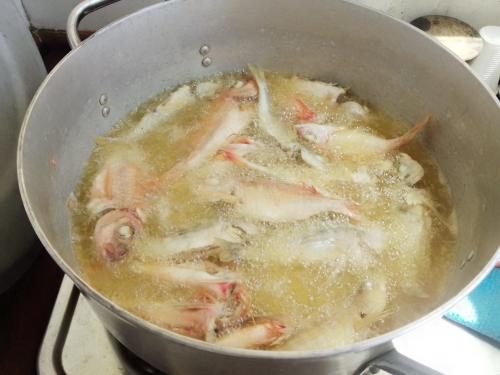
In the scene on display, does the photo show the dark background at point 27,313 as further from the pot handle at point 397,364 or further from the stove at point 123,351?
the pot handle at point 397,364

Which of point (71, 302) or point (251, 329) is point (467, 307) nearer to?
point (251, 329)

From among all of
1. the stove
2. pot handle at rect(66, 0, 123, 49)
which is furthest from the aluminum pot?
the stove

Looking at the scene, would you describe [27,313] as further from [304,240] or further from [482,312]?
[482,312]

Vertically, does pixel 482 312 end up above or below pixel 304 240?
below

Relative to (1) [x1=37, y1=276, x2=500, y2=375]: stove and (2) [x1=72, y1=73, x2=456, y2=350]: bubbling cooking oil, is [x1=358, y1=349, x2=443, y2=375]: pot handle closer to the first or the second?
(2) [x1=72, y1=73, x2=456, y2=350]: bubbling cooking oil

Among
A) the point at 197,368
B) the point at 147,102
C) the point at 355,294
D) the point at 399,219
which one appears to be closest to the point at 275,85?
the point at 147,102

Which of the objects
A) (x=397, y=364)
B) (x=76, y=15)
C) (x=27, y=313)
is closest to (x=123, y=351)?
(x=27, y=313)
